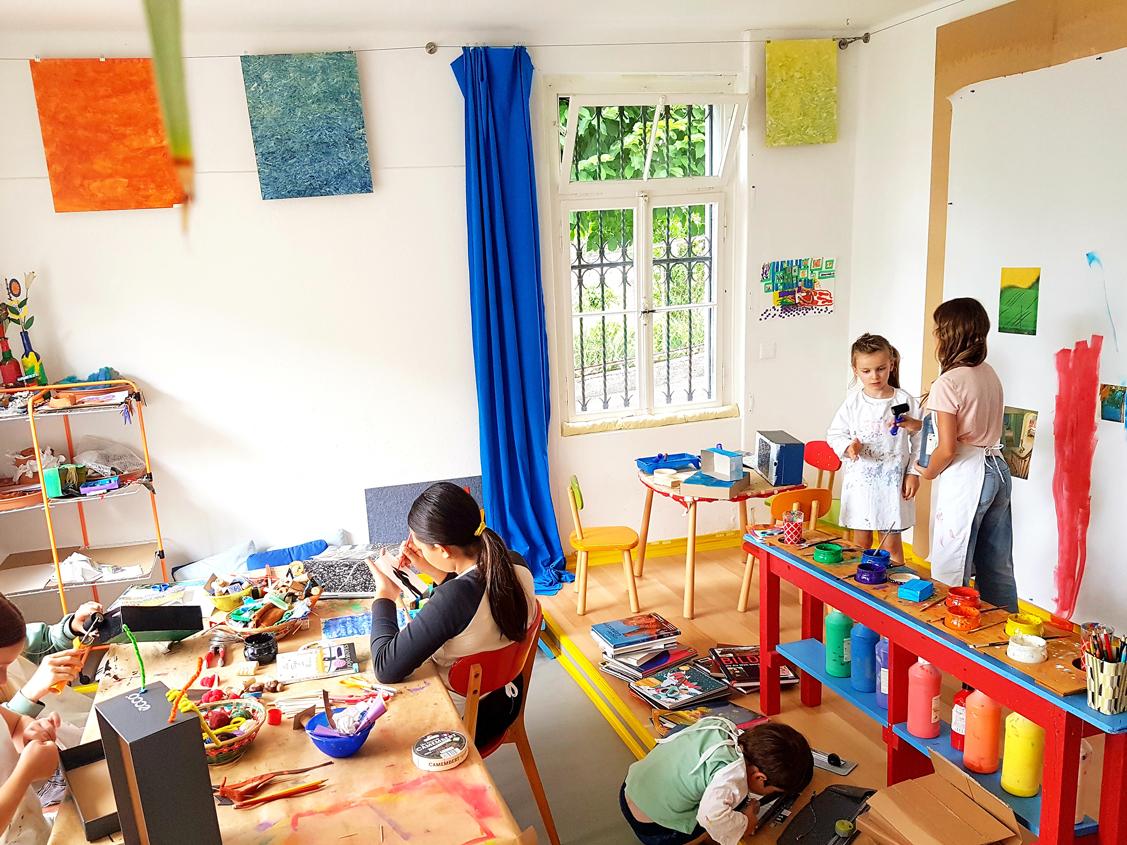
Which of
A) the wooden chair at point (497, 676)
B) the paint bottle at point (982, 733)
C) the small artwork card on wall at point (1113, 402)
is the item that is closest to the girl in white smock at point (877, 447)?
the small artwork card on wall at point (1113, 402)

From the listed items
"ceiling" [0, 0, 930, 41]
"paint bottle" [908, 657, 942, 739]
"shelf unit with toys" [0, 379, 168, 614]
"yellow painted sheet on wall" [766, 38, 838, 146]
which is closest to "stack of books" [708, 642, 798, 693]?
"paint bottle" [908, 657, 942, 739]

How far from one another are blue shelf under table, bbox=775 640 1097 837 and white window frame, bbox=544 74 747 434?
6.57 feet

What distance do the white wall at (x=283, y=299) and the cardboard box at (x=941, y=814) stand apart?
277 centimetres

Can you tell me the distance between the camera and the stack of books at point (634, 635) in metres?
3.69

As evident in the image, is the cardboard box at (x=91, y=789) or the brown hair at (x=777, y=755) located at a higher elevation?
the cardboard box at (x=91, y=789)

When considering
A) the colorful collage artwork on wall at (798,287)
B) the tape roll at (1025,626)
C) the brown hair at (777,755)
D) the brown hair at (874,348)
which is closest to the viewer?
the tape roll at (1025,626)

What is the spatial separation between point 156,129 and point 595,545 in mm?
2780

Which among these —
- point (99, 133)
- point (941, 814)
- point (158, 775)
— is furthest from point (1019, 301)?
point (99, 133)

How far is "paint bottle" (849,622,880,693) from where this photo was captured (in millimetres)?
2775

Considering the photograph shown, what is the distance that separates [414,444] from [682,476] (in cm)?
142

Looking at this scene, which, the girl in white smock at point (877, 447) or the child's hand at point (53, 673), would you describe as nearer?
the child's hand at point (53, 673)

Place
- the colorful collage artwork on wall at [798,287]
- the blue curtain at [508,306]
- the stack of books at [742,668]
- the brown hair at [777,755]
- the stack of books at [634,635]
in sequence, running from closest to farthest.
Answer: the brown hair at [777,755], the stack of books at [742,668], the stack of books at [634,635], the blue curtain at [508,306], the colorful collage artwork on wall at [798,287]

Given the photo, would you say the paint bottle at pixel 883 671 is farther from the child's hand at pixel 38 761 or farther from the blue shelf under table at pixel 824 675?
the child's hand at pixel 38 761

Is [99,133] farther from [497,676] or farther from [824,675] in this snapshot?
[824,675]
